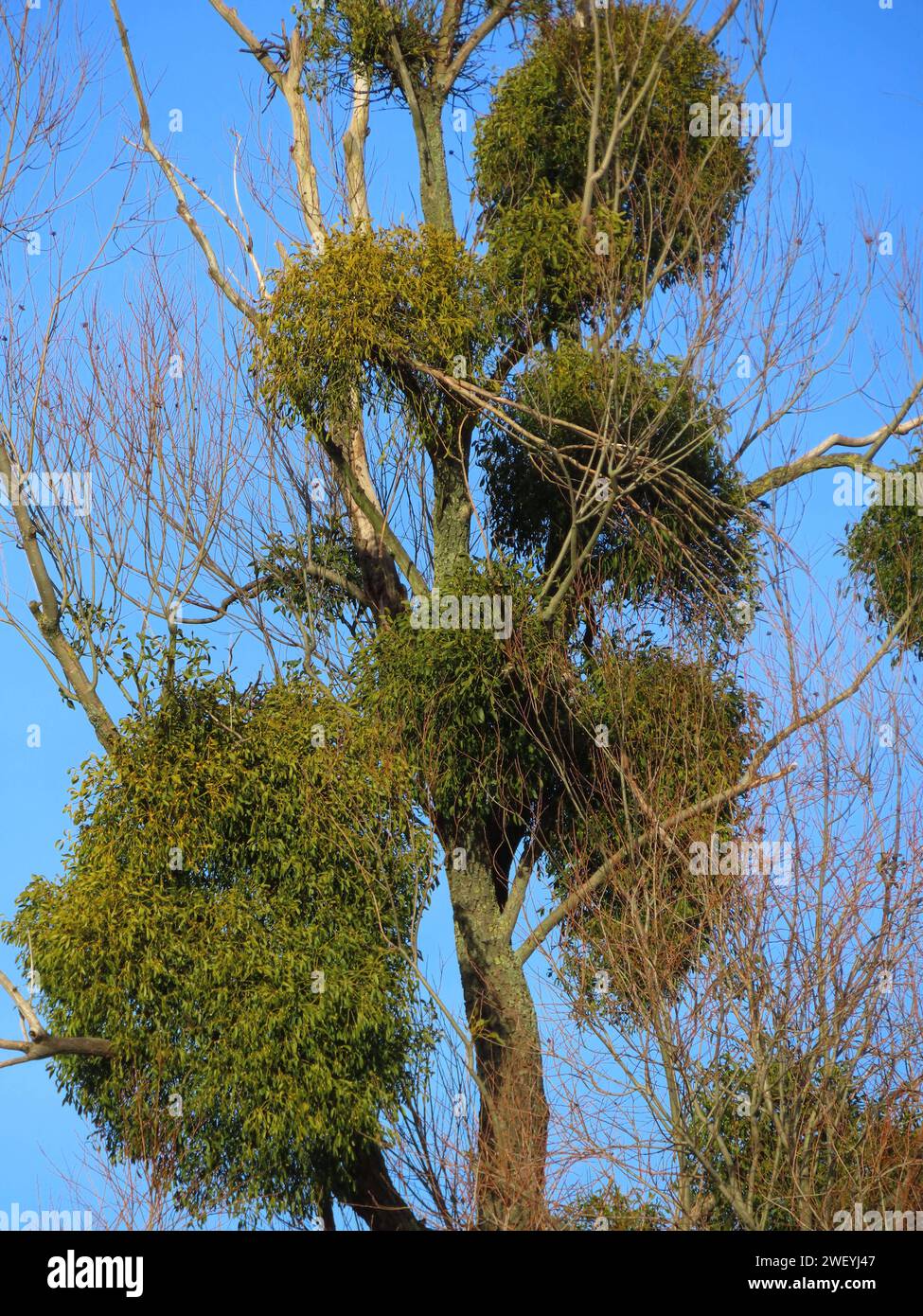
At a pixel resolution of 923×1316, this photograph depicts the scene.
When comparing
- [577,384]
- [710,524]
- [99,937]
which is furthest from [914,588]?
[99,937]

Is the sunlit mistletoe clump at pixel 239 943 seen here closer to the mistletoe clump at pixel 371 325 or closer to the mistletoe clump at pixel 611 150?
→ the mistletoe clump at pixel 371 325

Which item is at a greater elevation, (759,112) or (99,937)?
(759,112)

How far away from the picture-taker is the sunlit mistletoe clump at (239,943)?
11.7 m

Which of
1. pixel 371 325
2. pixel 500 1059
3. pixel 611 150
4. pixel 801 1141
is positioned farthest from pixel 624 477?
pixel 801 1141

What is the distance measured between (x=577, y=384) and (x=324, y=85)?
15.8 feet

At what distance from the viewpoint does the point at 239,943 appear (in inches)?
476

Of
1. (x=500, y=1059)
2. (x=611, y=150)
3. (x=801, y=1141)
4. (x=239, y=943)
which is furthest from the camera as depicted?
(x=611, y=150)

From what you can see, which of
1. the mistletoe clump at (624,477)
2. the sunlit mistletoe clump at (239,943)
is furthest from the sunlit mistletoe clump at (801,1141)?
the mistletoe clump at (624,477)

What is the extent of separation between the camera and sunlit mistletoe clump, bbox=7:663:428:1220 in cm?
1174

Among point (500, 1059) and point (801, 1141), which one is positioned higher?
point (500, 1059)

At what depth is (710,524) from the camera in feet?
47.8

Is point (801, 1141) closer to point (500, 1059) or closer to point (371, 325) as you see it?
point (500, 1059)

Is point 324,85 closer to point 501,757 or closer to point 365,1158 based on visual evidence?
point 501,757
